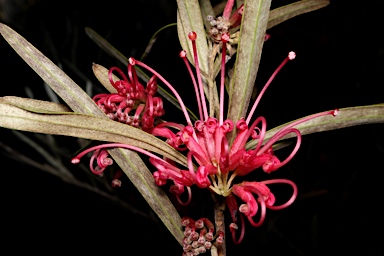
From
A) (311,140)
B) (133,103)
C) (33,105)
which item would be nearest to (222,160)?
(133,103)

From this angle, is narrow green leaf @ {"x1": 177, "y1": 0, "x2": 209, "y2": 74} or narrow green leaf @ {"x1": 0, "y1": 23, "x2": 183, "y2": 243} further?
narrow green leaf @ {"x1": 177, "y1": 0, "x2": 209, "y2": 74}

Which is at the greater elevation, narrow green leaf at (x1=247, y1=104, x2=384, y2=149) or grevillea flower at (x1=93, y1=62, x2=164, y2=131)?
grevillea flower at (x1=93, y1=62, x2=164, y2=131)

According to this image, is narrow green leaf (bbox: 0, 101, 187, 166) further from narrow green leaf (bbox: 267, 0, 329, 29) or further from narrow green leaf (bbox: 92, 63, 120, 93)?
narrow green leaf (bbox: 267, 0, 329, 29)

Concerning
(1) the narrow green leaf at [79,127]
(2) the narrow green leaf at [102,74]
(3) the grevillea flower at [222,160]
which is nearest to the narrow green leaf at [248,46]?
(3) the grevillea flower at [222,160]

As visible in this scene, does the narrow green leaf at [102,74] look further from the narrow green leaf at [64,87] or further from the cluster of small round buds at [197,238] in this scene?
the cluster of small round buds at [197,238]

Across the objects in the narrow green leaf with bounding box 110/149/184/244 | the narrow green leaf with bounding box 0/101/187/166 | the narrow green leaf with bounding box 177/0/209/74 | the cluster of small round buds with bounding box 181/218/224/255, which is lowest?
the cluster of small round buds with bounding box 181/218/224/255

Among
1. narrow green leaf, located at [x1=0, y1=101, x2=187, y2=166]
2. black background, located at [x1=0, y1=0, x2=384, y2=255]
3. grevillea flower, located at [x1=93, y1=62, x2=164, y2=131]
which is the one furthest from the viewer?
black background, located at [x1=0, y1=0, x2=384, y2=255]

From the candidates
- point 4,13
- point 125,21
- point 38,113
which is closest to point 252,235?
point 38,113

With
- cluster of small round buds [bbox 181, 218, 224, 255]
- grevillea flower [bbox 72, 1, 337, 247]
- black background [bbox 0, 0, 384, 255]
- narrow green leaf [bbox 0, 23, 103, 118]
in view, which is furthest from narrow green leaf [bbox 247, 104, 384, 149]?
black background [bbox 0, 0, 384, 255]
